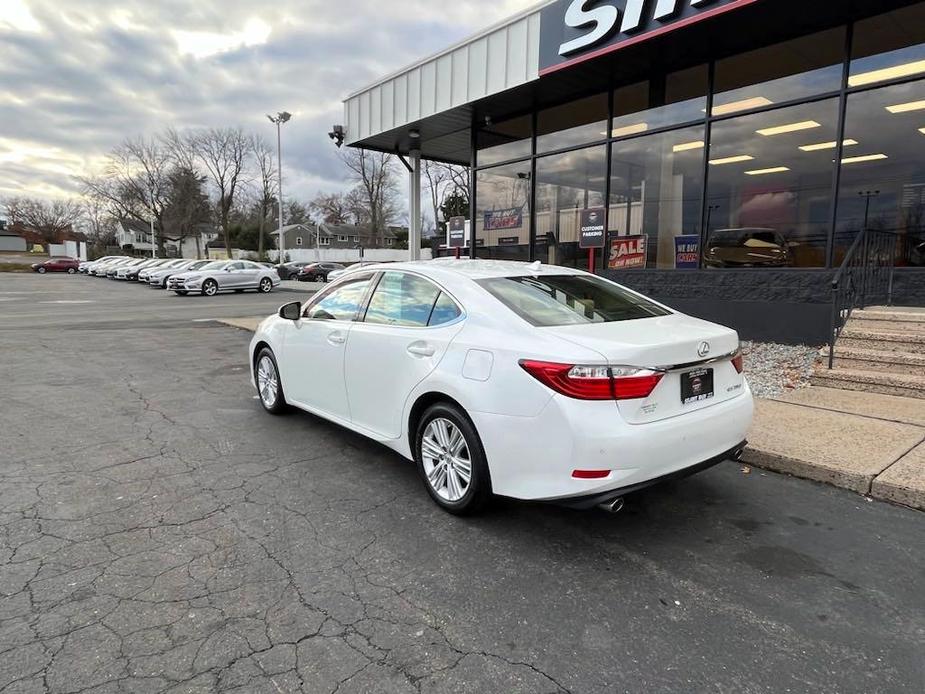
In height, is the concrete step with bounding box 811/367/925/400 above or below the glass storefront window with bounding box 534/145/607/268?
below

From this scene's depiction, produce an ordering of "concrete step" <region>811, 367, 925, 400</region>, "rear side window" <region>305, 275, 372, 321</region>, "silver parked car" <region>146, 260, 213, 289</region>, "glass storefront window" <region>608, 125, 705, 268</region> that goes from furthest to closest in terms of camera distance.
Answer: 1. "silver parked car" <region>146, 260, 213, 289</region>
2. "glass storefront window" <region>608, 125, 705, 268</region>
3. "concrete step" <region>811, 367, 925, 400</region>
4. "rear side window" <region>305, 275, 372, 321</region>

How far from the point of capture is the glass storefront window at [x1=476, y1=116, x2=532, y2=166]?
12336mm

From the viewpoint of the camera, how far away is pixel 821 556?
3141mm

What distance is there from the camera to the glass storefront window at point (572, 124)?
431 inches

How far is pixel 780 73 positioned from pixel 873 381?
5.18 meters

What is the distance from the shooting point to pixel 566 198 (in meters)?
11.6

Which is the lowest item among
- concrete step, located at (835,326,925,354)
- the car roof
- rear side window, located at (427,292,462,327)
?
concrete step, located at (835,326,925,354)

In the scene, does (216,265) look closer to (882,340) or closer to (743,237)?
(743,237)

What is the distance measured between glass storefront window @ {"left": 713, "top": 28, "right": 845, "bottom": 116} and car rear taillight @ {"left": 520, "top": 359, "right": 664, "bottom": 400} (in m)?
7.69

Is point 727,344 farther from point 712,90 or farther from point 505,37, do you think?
point 505,37

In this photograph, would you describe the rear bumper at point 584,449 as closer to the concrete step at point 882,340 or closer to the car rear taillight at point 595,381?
the car rear taillight at point 595,381

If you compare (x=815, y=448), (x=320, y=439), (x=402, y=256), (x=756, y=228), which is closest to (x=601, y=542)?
(x=815, y=448)

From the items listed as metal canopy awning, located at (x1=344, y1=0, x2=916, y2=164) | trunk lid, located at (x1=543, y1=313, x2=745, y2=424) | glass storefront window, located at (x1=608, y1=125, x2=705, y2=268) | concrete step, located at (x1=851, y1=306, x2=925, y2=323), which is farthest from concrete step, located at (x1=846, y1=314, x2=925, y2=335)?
trunk lid, located at (x1=543, y1=313, x2=745, y2=424)

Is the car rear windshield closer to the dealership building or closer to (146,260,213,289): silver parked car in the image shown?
the dealership building
